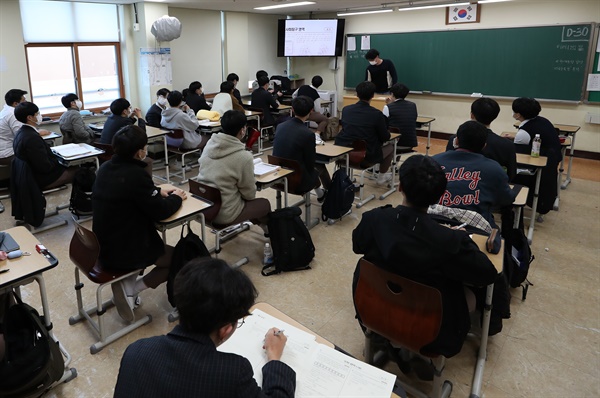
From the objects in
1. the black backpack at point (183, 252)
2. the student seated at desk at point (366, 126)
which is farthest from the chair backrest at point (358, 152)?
the black backpack at point (183, 252)

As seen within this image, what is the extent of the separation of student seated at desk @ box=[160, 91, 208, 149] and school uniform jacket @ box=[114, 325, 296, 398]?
4938mm

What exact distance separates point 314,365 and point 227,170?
7.09 ft

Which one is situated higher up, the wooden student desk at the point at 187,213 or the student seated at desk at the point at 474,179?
the student seated at desk at the point at 474,179

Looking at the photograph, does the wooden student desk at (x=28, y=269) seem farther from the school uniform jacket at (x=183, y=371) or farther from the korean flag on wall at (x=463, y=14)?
the korean flag on wall at (x=463, y=14)

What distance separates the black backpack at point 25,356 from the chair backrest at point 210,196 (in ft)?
4.60

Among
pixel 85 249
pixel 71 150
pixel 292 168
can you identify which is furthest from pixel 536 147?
pixel 71 150

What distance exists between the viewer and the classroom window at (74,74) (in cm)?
630

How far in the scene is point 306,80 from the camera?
10.5 meters

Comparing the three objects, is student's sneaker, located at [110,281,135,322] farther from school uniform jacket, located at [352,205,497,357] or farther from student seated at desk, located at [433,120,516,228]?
student seated at desk, located at [433,120,516,228]

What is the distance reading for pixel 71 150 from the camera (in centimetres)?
465

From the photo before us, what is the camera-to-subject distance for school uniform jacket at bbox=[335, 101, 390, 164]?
15.6 feet

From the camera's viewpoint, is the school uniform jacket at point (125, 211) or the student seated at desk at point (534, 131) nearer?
the school uniform jacket at point (125, 211)

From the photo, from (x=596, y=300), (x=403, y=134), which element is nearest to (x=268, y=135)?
(x=403, y=134)

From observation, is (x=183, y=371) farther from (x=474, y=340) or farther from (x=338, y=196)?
(x=338, y=196)
